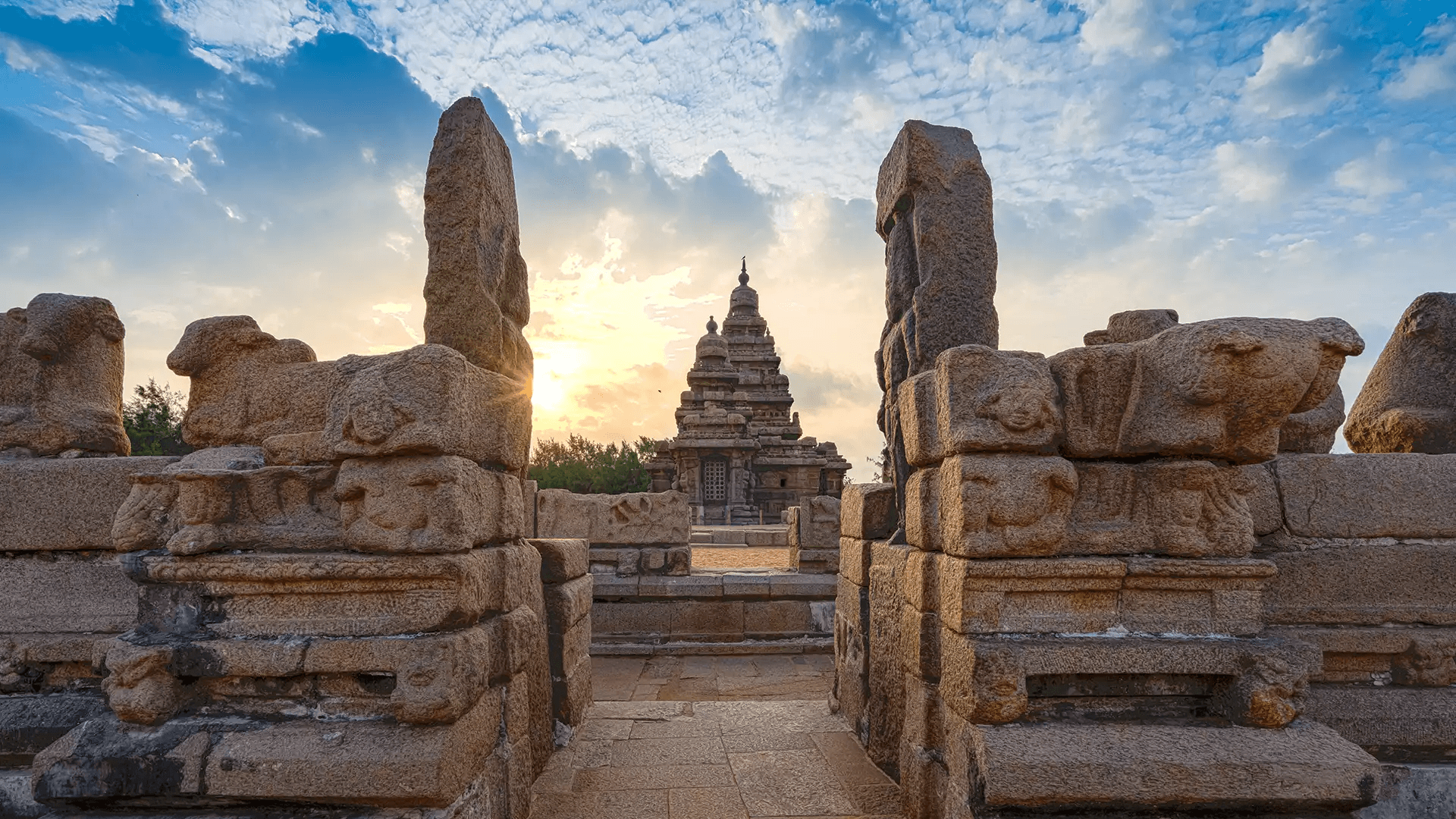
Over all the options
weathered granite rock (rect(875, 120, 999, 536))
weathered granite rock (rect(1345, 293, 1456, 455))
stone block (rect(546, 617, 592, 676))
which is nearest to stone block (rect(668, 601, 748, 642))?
stone block (rect(546, 617, 592, 676))

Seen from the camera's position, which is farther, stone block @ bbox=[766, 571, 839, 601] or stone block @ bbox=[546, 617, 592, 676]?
stone block @ bbox=[766, 571, 839, 601]

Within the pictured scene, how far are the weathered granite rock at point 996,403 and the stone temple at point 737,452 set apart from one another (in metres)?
18.1

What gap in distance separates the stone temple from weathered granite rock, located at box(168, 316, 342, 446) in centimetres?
1841

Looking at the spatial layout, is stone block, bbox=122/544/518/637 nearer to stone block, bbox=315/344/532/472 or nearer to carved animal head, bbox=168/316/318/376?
stone block, bbox=315/344/532/472

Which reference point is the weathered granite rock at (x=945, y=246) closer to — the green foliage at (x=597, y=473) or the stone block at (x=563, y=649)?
the stone block at (x=563, y=649)

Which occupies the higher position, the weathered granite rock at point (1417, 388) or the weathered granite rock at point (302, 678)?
the weathered granite rock at point (1417, 388)

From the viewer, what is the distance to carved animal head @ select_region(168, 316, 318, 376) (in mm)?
2904

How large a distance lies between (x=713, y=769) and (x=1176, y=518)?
91.5 inches

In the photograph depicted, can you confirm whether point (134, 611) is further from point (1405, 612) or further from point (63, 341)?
point (1405, 612)

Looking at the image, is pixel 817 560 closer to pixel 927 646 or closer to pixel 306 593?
pixel 927 646

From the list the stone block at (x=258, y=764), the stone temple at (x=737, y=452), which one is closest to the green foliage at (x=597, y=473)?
the stone temple at (x=737, y=452)

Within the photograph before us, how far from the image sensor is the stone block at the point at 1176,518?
257cm

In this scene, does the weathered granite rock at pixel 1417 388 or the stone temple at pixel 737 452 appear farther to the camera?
the stone temple at pixel 737 452

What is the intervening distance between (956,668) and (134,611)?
3407 mm
